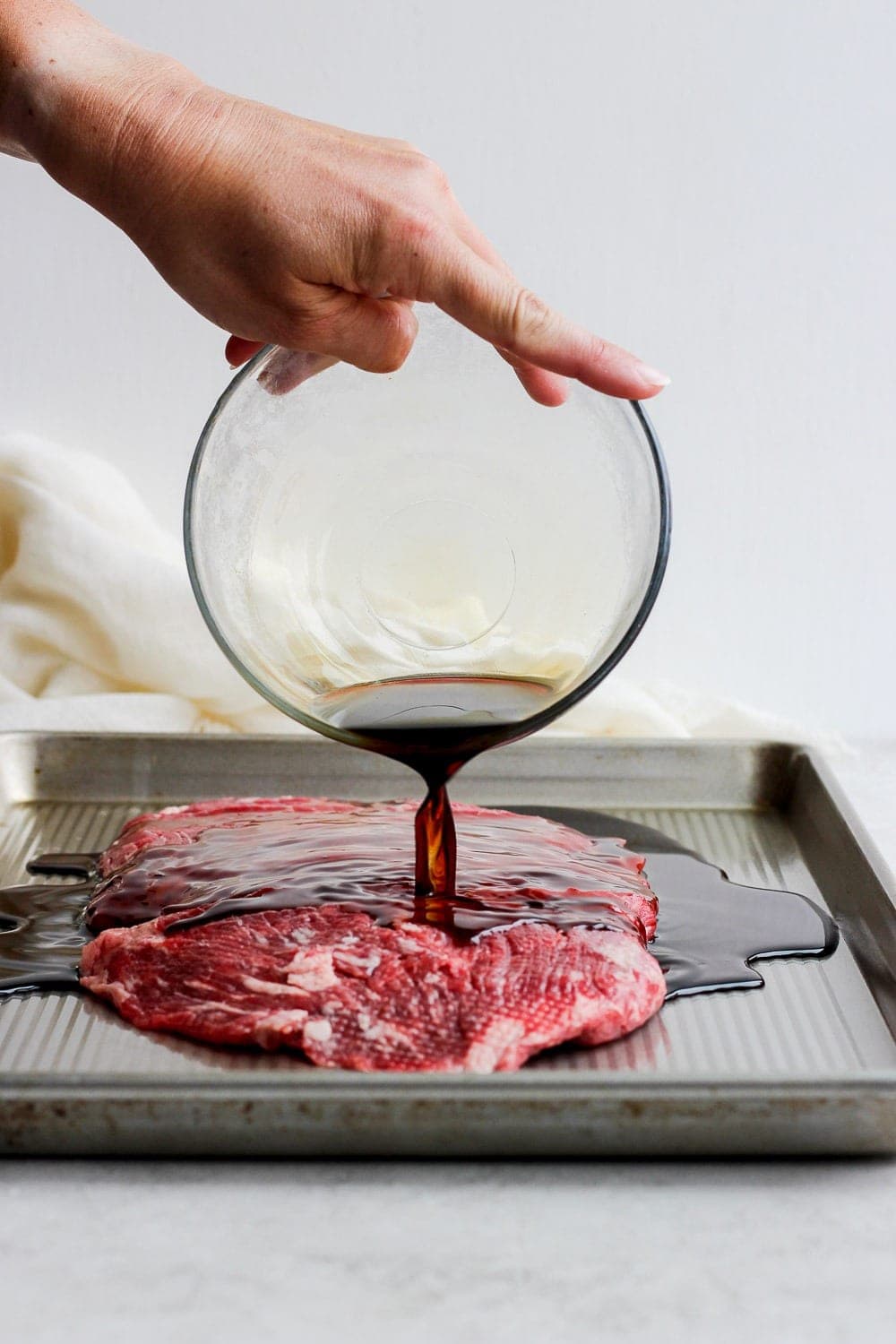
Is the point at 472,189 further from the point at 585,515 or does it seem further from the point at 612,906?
the point at 612,906

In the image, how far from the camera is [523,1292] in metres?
0.89

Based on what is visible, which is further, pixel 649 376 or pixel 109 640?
pixel 109 640

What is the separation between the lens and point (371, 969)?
120 centimetres

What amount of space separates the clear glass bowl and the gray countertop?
393mm

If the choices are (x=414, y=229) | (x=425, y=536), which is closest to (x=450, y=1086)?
(x=425, y=536)

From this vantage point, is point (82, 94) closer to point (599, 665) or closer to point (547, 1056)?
point (599, 665)

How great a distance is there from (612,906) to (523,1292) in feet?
1.57

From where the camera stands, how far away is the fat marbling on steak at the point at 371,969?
3.71 feet

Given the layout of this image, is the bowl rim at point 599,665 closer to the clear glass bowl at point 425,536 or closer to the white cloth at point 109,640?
the clear glass bowl at point 425,536

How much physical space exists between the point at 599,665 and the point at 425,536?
0.19m

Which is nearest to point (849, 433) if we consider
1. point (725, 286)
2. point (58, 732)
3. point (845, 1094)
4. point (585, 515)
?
point (725, 286)

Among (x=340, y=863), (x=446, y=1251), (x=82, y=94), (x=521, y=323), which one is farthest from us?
(x=340, y=863)

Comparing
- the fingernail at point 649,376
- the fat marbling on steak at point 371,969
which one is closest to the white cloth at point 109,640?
the fat marbling on steak at point 371,969

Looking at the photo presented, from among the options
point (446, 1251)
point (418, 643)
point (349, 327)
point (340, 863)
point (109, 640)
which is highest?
point (349, 327)
